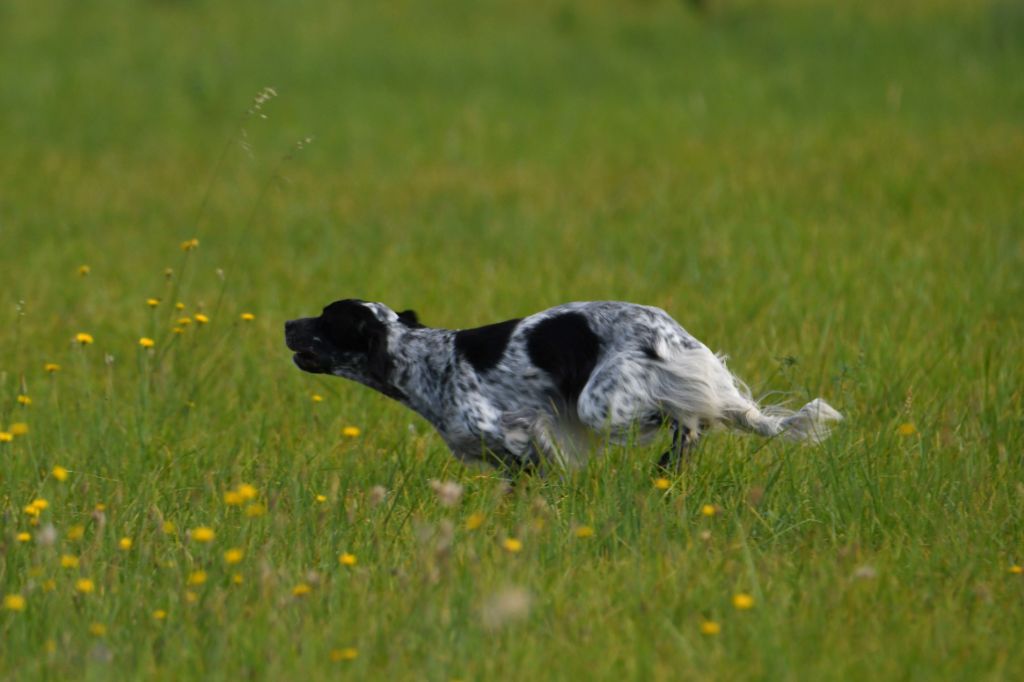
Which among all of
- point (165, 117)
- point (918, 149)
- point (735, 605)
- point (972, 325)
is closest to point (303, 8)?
point (165, 117)

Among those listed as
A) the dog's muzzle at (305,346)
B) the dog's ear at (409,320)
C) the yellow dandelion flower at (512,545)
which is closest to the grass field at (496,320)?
the yellow dandelion flower at (512,545)

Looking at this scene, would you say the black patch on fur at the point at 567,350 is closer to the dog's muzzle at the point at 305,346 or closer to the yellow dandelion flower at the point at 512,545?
the dog's muzzle at the point at 305,346

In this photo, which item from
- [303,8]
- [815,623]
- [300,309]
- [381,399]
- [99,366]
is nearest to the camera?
[815,623]

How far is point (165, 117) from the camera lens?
14969 mm

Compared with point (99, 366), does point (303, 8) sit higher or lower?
higher

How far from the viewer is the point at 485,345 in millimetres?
5664

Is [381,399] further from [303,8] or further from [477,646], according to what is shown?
[303,8]

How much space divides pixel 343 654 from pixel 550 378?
1932 millimetres

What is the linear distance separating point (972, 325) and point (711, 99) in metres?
8.35

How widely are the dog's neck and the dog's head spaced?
0.04 meters

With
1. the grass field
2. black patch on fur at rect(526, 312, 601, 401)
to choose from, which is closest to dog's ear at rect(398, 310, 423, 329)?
the grass field

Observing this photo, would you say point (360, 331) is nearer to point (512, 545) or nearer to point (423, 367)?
point (423, 367)

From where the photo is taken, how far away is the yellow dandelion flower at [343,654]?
12.5 feet

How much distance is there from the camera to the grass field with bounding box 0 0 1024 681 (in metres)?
4.09
